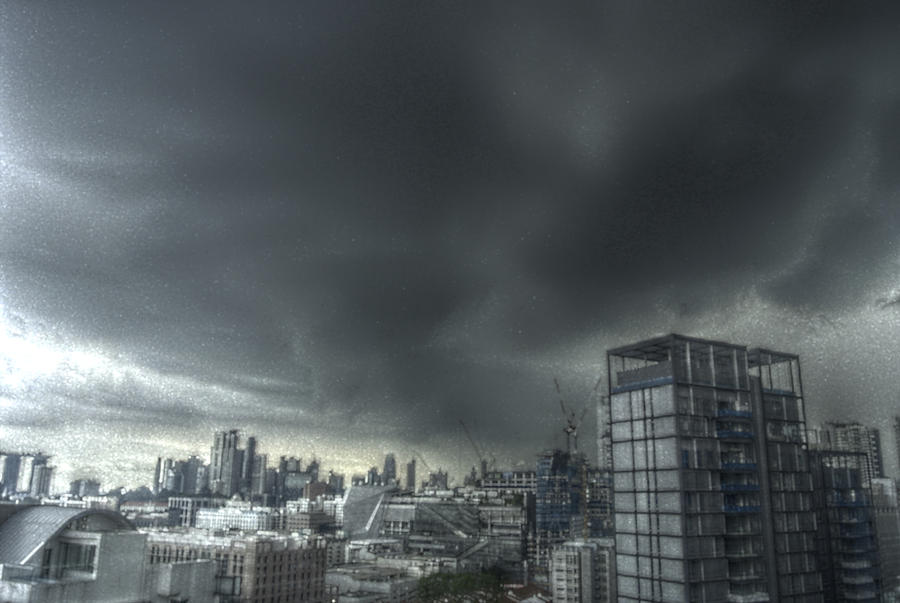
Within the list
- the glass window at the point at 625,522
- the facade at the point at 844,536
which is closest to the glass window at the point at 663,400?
the glass window at the point at 625,522

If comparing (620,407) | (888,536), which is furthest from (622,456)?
(888,536)

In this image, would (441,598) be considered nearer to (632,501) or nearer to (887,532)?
(632,501)

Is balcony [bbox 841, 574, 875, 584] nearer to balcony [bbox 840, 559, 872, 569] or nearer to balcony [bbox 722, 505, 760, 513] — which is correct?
balcony [bbox 840, 559, 872, 569]

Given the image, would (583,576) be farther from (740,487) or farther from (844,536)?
(740,487)

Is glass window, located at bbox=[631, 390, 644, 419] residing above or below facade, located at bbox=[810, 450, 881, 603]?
above

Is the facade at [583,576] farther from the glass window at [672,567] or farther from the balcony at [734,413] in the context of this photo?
the glass window at [672,567]

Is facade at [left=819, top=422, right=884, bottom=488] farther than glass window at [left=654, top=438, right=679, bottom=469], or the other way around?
facade at [left=819, top=422, right=884, bottom=488]


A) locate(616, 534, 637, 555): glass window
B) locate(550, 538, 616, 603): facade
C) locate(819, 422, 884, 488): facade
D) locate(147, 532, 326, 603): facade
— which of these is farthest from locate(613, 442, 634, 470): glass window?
locate(819, 422, 884, 488): facade
